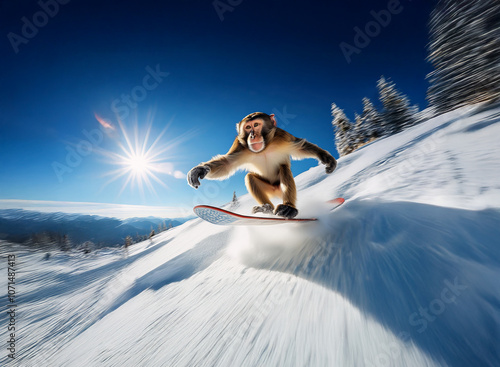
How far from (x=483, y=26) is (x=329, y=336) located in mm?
7530

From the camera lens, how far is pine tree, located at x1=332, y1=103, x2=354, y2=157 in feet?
55.5

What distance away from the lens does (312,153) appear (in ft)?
8.04

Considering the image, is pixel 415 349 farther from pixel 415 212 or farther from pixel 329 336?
pixel 415 212

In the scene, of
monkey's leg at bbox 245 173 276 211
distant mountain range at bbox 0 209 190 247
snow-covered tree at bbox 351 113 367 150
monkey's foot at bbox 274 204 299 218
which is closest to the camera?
monkey's foot at bbox 274 204 299 218

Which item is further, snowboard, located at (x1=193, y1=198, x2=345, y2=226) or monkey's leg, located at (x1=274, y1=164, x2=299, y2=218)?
monkey's leg, located at (x1=274, y1=164, x2=299, y2=218)

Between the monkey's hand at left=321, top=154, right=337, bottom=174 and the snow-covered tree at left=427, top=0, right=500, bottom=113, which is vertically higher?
the snow-covered tree at left=427, top=0, right=500, bottom=113

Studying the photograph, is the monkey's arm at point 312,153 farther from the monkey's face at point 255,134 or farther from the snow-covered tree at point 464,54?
the snow-covered tree at point 464,54

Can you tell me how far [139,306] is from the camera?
6.19 ft

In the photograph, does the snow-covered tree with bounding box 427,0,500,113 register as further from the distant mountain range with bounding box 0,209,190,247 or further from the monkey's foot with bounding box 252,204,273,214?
the distant mountain range with bounding box 0,209,190,247

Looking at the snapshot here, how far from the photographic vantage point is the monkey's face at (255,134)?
2.21 metres

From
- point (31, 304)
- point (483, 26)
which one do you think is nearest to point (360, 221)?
point (483, 26)

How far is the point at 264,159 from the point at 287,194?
0.61 metres

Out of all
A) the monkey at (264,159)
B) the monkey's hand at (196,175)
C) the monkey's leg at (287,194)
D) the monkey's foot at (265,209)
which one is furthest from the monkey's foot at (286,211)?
the monkey's hand at (196,175)

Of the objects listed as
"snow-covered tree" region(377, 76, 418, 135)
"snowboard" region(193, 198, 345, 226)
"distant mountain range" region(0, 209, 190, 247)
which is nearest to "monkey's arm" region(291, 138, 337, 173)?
"snowboard" region(193, 198, 345, 226)
